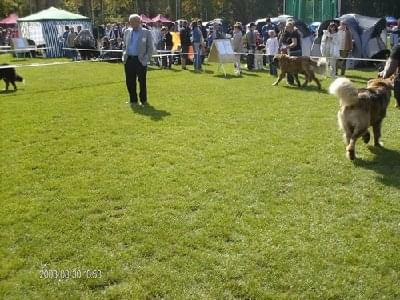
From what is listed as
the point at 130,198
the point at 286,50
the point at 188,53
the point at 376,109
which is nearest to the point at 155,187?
the point at 130,198

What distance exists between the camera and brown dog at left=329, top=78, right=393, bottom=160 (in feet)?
19.8

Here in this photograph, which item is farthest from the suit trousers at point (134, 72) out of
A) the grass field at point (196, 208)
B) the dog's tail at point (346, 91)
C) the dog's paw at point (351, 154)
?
the dog's paw at point (351, 154)

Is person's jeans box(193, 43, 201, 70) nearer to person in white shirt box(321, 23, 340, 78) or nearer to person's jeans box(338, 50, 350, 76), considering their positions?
person in white shirt box(321, 23, 340, 78)

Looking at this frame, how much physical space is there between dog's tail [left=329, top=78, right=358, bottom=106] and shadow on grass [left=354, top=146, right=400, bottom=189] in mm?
887

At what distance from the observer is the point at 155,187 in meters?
5.51

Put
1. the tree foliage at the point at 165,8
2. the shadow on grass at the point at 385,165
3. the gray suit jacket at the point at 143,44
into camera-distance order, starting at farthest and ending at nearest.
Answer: the tree foliage at the point at 165,8 → the gray suit jacket at the point at 143,44 → the shadow on grass at the point at 385,165

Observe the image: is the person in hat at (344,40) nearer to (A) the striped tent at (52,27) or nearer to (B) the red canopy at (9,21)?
(A) the striped tent at (52,27)

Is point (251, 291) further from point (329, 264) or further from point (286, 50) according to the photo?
point (286, 50)

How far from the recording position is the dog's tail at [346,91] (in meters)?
5.99

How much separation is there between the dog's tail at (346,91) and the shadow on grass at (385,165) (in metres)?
0.89

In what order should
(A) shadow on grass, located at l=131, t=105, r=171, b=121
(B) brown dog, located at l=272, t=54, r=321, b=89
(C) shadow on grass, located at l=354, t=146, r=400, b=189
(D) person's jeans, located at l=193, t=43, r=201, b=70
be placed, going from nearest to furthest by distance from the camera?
1. (C) shadow on grass, located at l=354, t=146, r=400, b=189
2. (A) shadow on grass, located at l=131, t=105, r=171, b=121
3. (B) brown dog, located at l=272, t=54, r=321, b=89
4. (D) person's jeans, located at l=193, t=43, r=201, b=70

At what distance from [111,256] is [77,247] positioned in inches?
15.0

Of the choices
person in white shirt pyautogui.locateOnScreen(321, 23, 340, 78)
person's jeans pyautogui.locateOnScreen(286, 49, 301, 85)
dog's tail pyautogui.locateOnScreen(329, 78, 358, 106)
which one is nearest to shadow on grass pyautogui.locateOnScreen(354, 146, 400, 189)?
dog's tail pyautogui.locateOnScreen(329, 78, 358, 106)

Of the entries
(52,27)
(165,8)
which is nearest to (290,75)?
(52,27)
